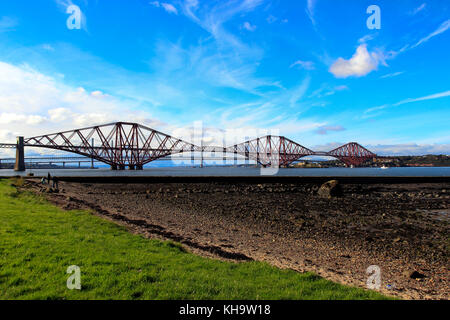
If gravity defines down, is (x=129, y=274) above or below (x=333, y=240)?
above

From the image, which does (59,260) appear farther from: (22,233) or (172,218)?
(172,218)

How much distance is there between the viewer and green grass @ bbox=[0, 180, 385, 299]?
4566 mm

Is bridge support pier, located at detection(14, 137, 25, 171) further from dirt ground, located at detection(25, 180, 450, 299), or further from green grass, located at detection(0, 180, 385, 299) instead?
green grass, located at detection(0, 180, 385, 299)

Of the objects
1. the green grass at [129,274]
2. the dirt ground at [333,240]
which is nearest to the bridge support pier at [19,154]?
the dirt ground at [333,240]

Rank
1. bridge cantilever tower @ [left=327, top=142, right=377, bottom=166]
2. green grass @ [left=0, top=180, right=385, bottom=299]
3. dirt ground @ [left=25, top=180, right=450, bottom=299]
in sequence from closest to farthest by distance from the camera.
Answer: green grass @ [left=0, top=180, right=385, bottom=299] → dirt ground @ [left=25, top=180, right=450, bottom=299] → bridge cantilever tower @ [left=327, top=142, right=377, bottom=166]

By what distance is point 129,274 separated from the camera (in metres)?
5.29

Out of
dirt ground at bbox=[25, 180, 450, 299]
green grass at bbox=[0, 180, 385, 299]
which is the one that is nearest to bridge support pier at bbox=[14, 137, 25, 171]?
dirt ground at bbox=[25, 180, 450, 299]

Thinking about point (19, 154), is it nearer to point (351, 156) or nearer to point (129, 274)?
point (129, 274)

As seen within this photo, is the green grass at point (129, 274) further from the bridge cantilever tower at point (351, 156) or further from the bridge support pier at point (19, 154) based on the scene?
the bridge cantilever tower at point (351, 156)

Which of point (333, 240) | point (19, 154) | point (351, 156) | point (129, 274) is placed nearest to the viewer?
point (129, 274)

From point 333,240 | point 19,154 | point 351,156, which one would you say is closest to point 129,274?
point 333,240

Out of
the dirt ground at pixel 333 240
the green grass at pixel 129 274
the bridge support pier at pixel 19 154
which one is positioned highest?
the bridge support pier at pixel 19 154

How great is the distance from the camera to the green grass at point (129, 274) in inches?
180
